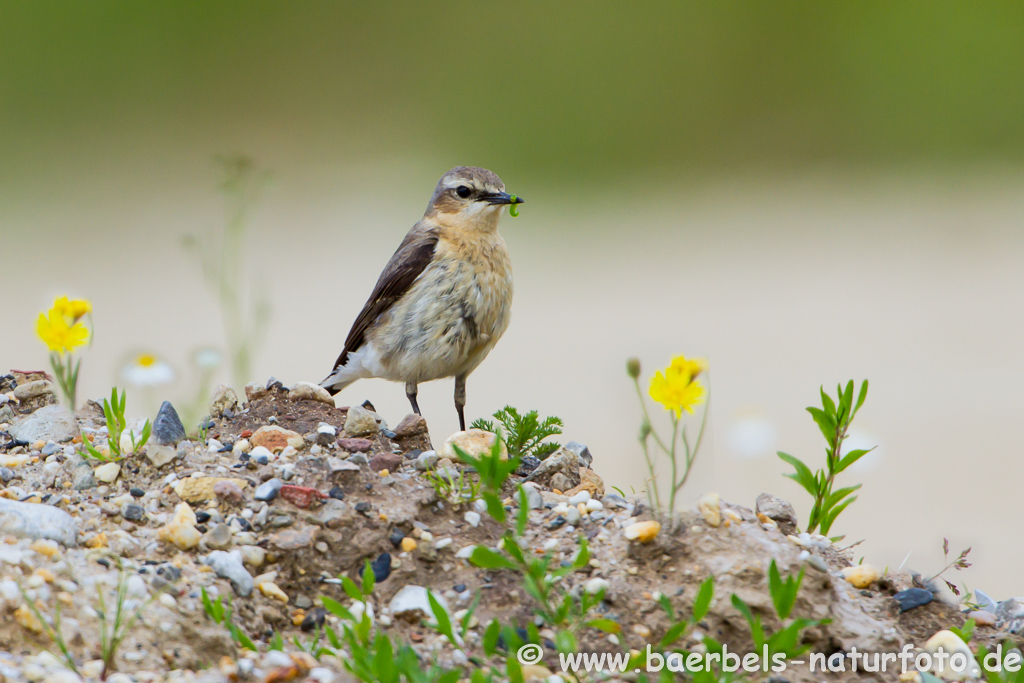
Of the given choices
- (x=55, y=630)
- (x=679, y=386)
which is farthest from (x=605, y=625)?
(x=55, y=630)

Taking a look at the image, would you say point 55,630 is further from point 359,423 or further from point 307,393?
point 307,393

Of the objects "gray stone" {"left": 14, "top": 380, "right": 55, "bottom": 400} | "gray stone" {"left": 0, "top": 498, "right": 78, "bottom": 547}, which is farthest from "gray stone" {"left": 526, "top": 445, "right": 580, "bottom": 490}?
"gray stone" {"left": 14, "top": 380, "right": 55, "bottom": 400}

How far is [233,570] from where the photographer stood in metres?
2.38

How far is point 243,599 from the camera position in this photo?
7.69ft

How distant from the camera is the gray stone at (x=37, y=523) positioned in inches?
95.1

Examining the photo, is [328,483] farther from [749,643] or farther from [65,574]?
[749,643]

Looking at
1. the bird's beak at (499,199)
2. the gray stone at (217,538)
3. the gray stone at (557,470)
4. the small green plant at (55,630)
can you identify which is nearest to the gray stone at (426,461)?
the gray stone at (557,470)

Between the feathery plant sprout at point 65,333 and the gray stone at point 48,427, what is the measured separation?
0.13 metres

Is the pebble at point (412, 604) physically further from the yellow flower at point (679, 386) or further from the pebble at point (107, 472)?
the pebble at point (107, 472)

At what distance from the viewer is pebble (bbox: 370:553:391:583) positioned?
2477 millimetres

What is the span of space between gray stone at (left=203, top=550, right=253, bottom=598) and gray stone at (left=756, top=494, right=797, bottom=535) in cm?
158

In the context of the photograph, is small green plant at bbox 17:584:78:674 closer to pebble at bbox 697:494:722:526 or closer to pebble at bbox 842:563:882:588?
pebble at bbox 697:494:722:526

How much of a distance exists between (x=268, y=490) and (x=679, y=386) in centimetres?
120

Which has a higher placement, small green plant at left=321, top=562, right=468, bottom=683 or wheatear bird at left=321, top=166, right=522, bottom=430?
wheatear bird at left=321, top=166, right=522, bottom=430
